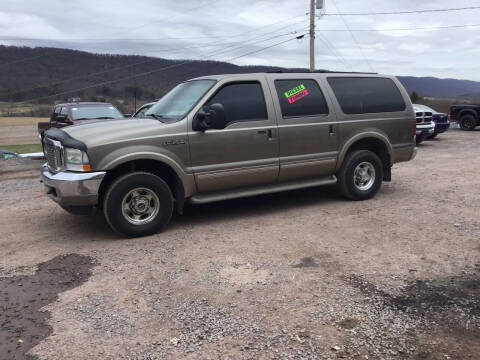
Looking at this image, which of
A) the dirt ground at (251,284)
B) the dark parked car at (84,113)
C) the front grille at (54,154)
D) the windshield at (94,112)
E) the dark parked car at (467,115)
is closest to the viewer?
the dirt ground at (251,284)

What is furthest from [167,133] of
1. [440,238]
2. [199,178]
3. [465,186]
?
[465,186]

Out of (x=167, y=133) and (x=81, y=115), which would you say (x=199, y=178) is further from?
(x=81, y=115)

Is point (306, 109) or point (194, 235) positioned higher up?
point (306, 109)

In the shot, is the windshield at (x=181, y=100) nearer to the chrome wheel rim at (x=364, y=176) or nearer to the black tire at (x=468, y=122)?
the chrome wheel rim at (x=364, y=176)

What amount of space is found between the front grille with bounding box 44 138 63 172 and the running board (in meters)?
1.66

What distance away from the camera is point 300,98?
624 cm

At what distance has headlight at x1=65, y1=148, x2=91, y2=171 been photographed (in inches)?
192

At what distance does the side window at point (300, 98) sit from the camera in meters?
6.09

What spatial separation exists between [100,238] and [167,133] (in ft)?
5.05

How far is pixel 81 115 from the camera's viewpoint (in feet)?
40.7

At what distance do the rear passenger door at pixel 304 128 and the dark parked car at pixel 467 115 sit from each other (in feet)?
57.6

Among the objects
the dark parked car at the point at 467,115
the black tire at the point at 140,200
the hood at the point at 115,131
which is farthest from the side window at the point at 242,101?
the dark parked car at the point at 467,115

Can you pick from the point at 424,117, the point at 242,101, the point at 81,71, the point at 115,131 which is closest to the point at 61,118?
the point at 115,131

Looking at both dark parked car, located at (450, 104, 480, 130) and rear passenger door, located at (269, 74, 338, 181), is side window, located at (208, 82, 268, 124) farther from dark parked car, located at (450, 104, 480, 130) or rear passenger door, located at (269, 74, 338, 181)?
dark parked car, located at (450, 104, 480, 130)
